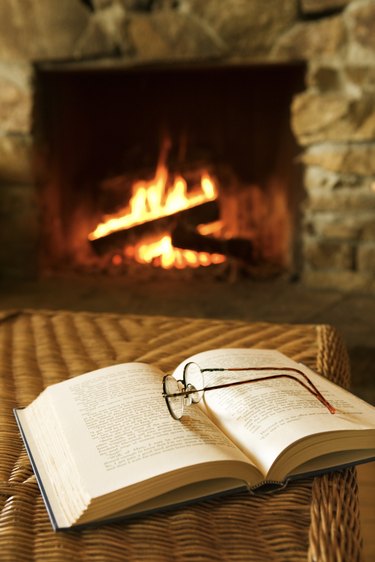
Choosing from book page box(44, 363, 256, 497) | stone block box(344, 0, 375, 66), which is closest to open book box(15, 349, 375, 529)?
book page box(44, 363, 256, 497)

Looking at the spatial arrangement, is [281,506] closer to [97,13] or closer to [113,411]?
[113,411]

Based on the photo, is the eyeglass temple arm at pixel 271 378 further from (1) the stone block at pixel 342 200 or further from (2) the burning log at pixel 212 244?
(2) the burning log at pixel 212 244

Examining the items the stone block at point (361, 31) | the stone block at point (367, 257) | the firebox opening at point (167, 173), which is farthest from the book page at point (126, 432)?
the firebox opening at point (167, 173)

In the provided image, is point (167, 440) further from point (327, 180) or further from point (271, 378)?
point (327, 180)

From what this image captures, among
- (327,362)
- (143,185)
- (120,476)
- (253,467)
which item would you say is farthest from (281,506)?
(143,185)

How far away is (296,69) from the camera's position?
2.18m

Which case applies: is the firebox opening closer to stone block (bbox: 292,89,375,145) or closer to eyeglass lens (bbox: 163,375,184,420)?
stone block (bbox: 292,89,375,145)

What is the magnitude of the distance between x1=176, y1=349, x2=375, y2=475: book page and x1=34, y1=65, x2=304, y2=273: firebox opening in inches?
63.4

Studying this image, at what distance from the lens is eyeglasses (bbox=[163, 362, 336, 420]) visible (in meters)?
0.71

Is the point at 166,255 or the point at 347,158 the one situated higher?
the point at 347,158

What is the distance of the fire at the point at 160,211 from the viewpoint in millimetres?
2479

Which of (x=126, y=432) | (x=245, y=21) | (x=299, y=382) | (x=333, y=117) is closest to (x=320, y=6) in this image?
(x=245, y=21)

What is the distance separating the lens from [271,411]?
70 centimetres

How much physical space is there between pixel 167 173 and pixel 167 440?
1.98 m
